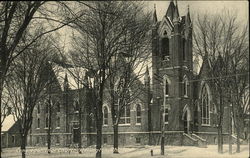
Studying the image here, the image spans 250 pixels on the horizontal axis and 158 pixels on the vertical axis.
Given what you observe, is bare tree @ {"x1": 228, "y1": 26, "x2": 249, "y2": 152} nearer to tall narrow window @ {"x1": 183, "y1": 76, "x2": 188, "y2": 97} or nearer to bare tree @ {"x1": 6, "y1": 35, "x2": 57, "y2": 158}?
bare tree @ {"x1": 6, "y1": 35, "x2": 57, "y2": 158}

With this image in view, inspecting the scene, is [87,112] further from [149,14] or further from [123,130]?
[149,14]

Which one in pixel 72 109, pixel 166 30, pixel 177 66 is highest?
pixel 166 30

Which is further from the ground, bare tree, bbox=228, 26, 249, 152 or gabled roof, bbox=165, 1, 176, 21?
gabled roof, bbox=165, 1, 176, 21

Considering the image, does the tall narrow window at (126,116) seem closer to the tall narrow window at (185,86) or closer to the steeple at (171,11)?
the tall narrow window at (185,86)

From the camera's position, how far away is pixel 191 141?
39906 millimetres

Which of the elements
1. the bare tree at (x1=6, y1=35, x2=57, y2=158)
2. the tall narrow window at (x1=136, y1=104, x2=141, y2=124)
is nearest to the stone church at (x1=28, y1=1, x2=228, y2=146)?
the tall narrow window at (x1=136, y1=104, x2=141, y2=124)

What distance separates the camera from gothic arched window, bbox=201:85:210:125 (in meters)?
45.8

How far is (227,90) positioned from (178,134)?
1282cm

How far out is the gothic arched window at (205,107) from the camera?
150 feet

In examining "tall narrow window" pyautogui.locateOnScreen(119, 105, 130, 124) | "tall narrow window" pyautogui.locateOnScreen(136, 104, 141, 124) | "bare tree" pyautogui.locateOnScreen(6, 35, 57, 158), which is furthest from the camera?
"tall narrow window" pyautogui.locateOnScreen(119, 105, 130, 124)

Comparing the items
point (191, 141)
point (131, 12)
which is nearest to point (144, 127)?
point (191, 141)

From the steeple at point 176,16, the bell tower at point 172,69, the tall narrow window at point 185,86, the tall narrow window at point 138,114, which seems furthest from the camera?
the tall narrow window at point 138,114

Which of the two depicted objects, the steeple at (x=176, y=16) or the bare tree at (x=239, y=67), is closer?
the bare tree at (x=239, y=67)

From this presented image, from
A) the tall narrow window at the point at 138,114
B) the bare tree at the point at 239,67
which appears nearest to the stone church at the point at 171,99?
the tall narrow window at the point at 138,114
